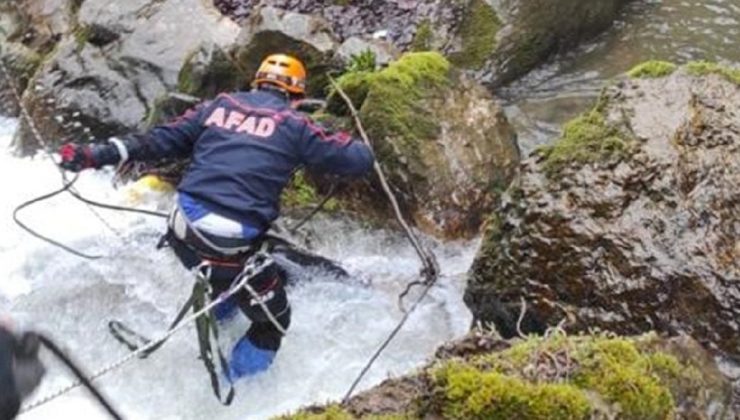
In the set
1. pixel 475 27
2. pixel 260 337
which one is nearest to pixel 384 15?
pixel 475 27

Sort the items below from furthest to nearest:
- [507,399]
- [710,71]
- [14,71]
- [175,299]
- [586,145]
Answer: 1. [14,71]
2. [175,299]
3. [710,71]
4. [586,145]
5. [507,399]

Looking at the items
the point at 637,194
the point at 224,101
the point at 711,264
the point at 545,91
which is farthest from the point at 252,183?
the point at 545,91

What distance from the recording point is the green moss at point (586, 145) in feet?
20.6

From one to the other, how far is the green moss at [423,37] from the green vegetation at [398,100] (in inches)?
73.4

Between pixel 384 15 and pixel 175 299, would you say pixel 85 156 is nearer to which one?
pixel 175 299

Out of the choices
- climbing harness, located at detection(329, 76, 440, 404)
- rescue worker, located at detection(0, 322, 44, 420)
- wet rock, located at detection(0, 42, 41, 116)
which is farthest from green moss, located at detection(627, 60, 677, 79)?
wet rock, located at detection(0, 42, 41, 116)

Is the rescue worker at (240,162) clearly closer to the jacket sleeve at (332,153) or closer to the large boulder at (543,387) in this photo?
the jacket sleeve at (332,153)

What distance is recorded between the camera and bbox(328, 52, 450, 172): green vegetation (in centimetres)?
784

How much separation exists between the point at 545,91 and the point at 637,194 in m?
4.28

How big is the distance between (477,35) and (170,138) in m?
4.64

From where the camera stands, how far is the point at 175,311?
7516 mm

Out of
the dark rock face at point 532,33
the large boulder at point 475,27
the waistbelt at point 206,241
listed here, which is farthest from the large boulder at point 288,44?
the waistbelt at point 206,241

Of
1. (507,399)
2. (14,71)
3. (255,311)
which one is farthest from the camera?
(14,71)

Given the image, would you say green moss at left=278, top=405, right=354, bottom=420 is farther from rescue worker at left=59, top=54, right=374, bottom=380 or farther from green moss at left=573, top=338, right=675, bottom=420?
rescue worker at left=59, top=54, right=374, bottom=380
